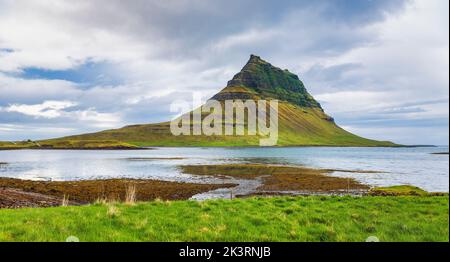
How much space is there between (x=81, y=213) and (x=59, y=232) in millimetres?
4932

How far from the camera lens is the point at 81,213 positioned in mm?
17969

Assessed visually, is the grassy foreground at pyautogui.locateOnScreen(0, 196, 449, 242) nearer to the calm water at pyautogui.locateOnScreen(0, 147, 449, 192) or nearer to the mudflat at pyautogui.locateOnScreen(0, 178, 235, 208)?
the mudflat at pyautogui.locateOnScreen(0, 178, 235, 208)

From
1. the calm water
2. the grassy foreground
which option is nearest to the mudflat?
the calm water

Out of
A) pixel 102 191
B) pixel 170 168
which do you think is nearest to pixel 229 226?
pixel 102 191

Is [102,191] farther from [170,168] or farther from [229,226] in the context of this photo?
[170,168]

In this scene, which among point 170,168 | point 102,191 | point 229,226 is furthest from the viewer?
point 170,168

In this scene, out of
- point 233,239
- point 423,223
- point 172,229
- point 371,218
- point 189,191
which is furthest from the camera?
point 189,191

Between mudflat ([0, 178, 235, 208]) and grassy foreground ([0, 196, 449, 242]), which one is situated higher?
grassy foreground ([0, 196, 449, 242])

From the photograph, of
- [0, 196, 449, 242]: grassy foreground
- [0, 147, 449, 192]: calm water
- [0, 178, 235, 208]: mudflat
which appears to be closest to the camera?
[0, 196, 449, 242]: grassy foreground

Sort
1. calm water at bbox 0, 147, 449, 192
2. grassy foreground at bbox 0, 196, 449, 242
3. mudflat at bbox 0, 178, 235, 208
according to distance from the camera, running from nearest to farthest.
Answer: grassy foreground at bbox 0, 196, 449, 242 < mudflat at bbox 0, 178, 235, 208 < calm water at bbox 0, 147, 449, 192

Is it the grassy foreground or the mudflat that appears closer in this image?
the grassy foreground

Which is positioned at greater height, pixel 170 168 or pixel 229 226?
pixel 229 226
